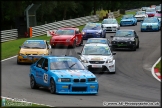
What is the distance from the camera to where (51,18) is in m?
77.7

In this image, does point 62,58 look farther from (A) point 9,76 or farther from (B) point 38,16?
(B) point 38,16

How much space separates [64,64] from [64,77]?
1.27 m

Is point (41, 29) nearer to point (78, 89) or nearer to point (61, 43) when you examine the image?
point (61, 43)

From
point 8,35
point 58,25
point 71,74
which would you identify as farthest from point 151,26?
point 71,74

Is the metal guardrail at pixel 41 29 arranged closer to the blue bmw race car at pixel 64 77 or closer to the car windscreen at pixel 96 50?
the car windscreen at pixel 96 50

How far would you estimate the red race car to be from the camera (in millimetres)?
34688

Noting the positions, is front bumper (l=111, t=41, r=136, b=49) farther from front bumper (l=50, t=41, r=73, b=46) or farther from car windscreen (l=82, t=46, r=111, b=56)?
car windscreen (l=82, t=46, r=111, b=56)

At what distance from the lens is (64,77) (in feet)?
52.8

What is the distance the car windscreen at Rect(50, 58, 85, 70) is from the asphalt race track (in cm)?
97

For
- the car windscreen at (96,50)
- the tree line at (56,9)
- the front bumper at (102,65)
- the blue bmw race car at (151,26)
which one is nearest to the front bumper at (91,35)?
the blue bmw race car at (151,26)

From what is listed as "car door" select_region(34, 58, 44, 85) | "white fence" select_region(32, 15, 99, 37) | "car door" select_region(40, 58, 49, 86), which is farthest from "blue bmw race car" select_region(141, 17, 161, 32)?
"car door" select_region(40, 58, 49, 86)

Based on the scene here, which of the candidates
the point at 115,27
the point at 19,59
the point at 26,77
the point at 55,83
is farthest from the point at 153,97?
the point at 115,27

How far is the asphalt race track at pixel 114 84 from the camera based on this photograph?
1468 centimetres

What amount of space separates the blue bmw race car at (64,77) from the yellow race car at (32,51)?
29.1 feet
